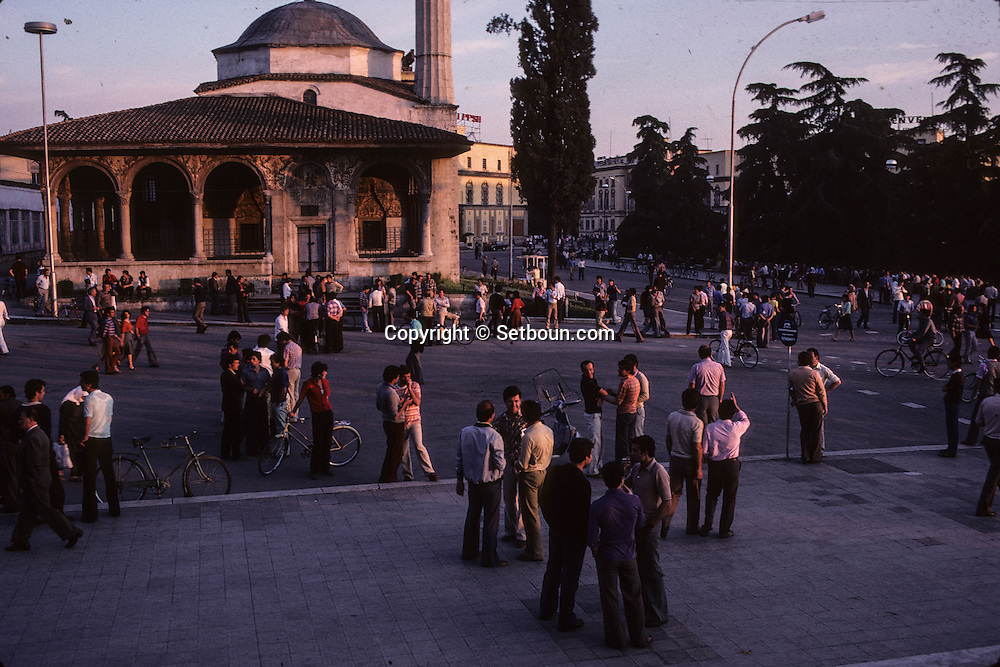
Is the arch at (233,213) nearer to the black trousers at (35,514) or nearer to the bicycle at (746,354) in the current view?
the bicycle at (746,354)

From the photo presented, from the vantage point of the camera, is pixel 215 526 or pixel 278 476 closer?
pixel 215 526

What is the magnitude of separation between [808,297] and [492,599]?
42755 mm

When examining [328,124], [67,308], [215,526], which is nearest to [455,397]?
[215,526]

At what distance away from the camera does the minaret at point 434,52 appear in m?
42.5

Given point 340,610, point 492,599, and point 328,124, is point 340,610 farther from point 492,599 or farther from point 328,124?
point 328,124

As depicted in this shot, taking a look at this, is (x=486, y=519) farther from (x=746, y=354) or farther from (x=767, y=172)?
(x=767, y=172)

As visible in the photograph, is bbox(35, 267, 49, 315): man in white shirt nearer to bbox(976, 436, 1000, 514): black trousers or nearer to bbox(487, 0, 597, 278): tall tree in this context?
bbox(487, 0, 597, 278): tall tree

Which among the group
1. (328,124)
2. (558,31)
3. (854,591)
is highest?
(558,31)

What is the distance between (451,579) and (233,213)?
35368 mm

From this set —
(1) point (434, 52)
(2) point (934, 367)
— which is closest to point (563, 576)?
(2) point (934, 367)

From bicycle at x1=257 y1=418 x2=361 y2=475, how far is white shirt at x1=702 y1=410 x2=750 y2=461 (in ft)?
18.0

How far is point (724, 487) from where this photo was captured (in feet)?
31.9

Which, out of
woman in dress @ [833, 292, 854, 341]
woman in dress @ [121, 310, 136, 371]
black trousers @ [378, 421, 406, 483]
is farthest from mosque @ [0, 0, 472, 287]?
black trousers @ [378, 421, 406, 483]

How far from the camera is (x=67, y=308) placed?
3055 centimetres
